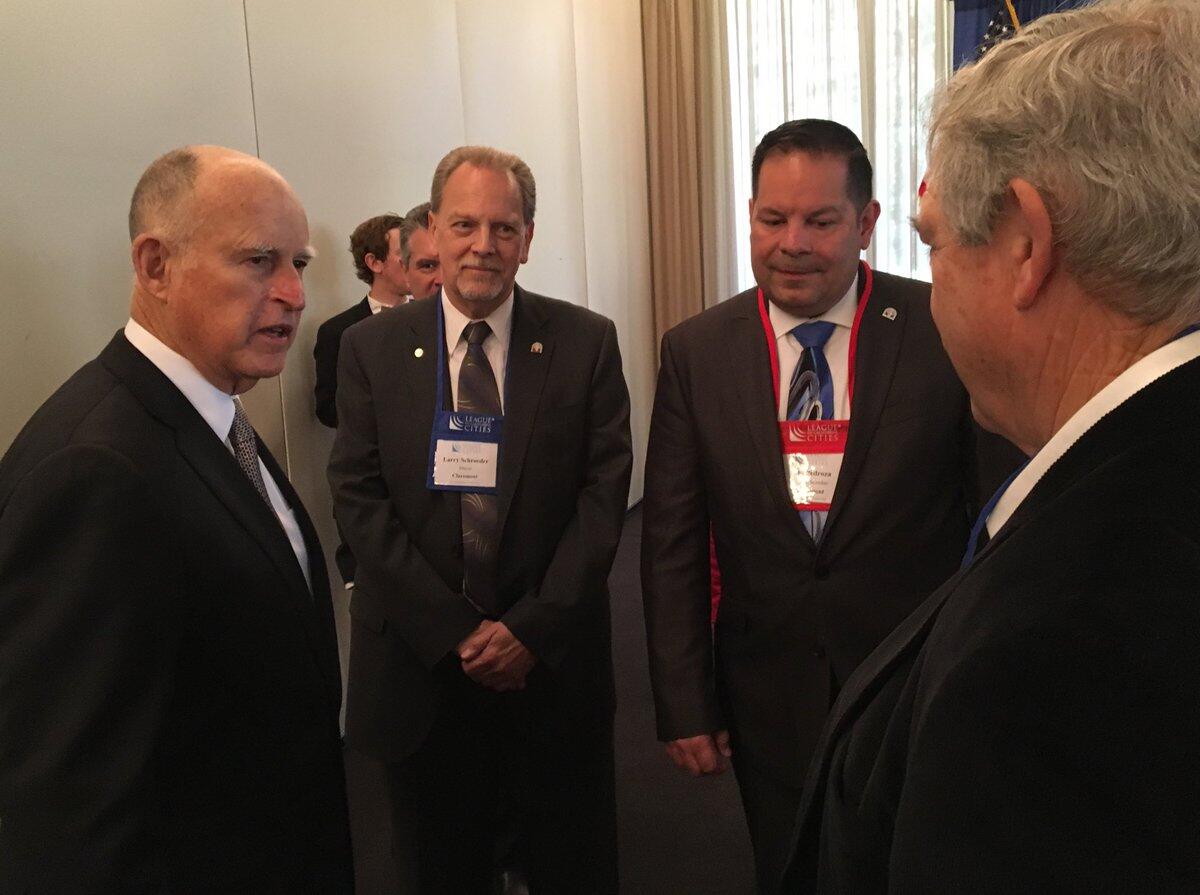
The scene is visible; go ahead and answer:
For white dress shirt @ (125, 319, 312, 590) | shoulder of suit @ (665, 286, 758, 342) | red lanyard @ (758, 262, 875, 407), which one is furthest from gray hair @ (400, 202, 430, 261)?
white dress shirt @ (125, 319, 312, 590)

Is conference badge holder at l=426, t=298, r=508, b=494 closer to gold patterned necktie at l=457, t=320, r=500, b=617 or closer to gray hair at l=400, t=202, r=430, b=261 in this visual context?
gold patterned necktie at l=457, t=320, r=500, b=617

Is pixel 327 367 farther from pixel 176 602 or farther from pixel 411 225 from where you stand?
pixel 176 602

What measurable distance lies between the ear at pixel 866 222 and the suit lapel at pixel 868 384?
0.51 ft

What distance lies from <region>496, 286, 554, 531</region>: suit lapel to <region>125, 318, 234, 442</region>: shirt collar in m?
0.77

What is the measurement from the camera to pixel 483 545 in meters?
2.00

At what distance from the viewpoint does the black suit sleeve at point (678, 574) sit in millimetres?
1822

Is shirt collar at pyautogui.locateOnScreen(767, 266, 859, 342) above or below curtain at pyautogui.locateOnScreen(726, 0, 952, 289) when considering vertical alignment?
below

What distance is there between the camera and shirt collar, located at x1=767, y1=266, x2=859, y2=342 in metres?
1.79

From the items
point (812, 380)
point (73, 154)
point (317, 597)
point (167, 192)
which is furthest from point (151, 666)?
point (73, 154)

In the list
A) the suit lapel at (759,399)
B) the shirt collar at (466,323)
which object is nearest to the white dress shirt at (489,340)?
the shirt collar at (466,323)

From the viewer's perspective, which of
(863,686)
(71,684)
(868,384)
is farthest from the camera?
(868,384)

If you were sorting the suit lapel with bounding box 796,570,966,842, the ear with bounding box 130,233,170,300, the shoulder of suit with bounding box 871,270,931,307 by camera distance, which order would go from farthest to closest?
the shoulder of suit with bounding box 871,270,931,307
the ear with bounding box 130,233,170,300
the suit lapel with bounding box 796,570,966,842

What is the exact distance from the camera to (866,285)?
1.81m

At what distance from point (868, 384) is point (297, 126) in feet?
7.84
